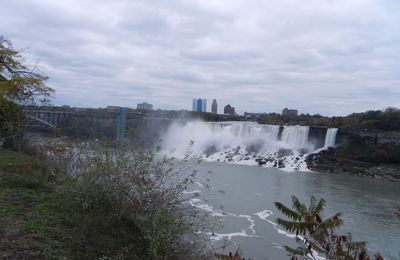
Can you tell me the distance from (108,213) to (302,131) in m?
34.2

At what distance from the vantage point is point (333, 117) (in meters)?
47.1

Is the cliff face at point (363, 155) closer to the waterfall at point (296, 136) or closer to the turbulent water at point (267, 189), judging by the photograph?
the turbulent water at point (267, 189)

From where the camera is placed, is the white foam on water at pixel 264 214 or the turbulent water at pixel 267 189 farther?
the white foam on water at pixel 264 214

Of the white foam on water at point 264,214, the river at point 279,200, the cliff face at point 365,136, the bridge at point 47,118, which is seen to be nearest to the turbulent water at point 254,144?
the cliff face at point 365,136

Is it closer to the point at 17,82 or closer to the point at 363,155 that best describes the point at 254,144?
the point at 363,155

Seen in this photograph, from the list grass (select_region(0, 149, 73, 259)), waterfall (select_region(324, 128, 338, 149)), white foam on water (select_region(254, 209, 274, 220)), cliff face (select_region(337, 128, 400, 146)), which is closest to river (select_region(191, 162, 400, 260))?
white foam on water (select_region(254, 209, 274, 220))

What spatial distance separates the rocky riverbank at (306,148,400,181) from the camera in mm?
31011

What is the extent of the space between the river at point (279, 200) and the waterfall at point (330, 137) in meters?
7.88

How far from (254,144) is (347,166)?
9179 millimetres

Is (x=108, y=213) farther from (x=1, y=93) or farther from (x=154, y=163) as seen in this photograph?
(x=1, y=93)

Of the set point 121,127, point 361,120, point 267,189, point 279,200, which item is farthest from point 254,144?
point 279,200

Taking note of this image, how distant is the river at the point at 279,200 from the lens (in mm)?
11742

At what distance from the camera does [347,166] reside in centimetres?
3297

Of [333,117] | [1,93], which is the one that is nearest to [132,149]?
[1,93]
